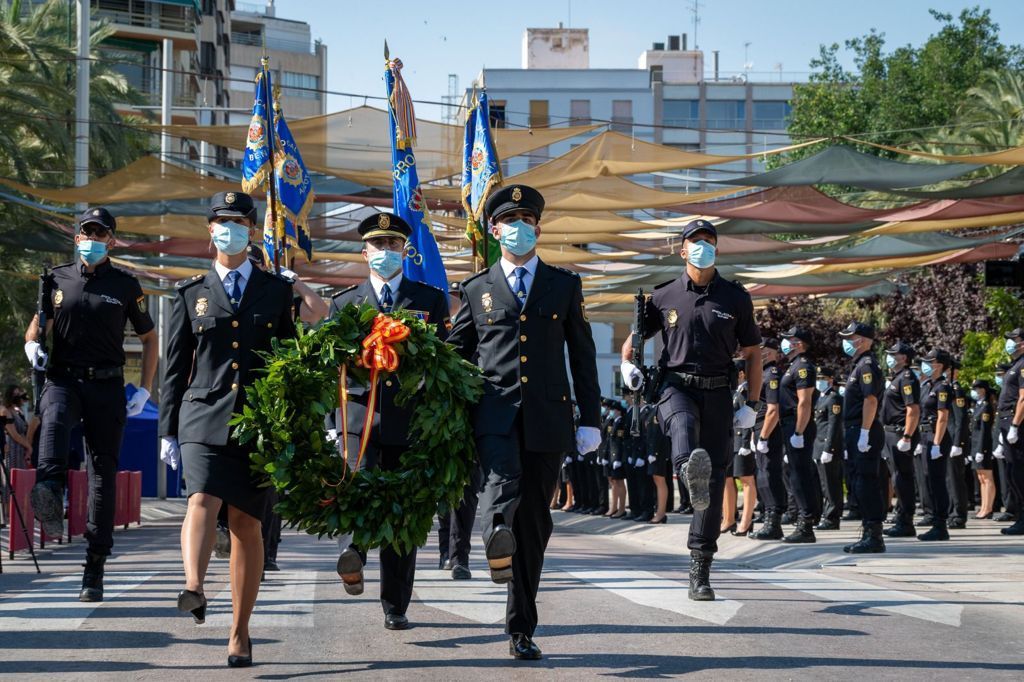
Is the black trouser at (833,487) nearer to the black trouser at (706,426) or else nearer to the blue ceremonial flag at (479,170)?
the blue ceremonial flag at (479,170)

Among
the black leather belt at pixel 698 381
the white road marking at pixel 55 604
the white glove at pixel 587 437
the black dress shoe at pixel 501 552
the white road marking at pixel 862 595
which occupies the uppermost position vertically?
the black leather belt at pixel 698 381

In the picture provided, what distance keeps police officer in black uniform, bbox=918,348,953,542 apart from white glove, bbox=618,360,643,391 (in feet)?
26.2

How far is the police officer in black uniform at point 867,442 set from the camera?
1398 centimetres

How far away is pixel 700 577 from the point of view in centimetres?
938

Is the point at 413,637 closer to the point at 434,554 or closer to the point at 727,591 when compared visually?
the point at 727,591

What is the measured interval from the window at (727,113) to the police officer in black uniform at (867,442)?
72.1 metres

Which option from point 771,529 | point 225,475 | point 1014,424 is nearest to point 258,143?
point 771,529

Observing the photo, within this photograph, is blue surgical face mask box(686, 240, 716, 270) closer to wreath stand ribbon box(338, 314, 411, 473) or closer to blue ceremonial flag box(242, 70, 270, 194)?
wreath stand ribbon box(338, 314, 411, 473)

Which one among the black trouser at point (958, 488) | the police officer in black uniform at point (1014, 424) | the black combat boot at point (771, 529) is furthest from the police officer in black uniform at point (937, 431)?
the black combat boot at point (771, 529)

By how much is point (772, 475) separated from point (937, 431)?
278cm

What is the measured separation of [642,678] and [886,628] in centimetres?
233

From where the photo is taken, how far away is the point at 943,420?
18141 millimetres

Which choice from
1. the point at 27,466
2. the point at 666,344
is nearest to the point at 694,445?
the point at 666,344

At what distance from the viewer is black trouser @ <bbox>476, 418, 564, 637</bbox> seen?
686 cm
